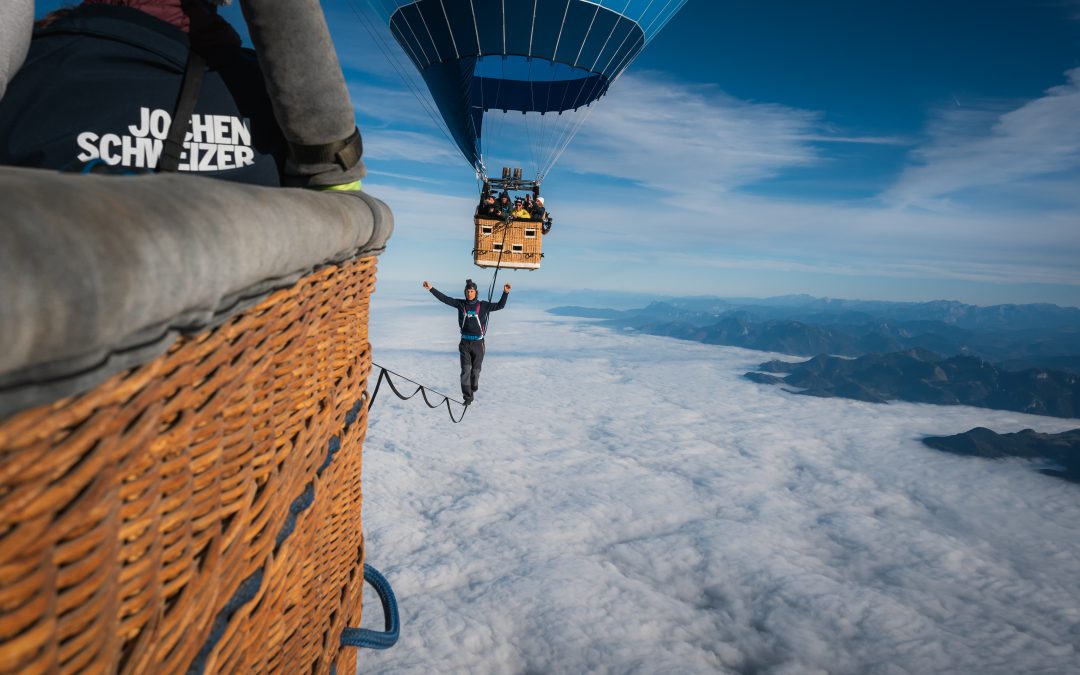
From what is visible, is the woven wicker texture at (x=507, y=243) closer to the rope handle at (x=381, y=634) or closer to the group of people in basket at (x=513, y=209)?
the group of people in basket at (x=513, y=209)

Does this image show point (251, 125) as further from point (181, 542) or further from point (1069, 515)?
point (1069, 515)

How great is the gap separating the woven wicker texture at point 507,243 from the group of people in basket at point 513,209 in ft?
0.63

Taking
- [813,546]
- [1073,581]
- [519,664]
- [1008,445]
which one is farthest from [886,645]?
[1008,445]

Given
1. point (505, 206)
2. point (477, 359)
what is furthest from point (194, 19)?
point (505, 206)

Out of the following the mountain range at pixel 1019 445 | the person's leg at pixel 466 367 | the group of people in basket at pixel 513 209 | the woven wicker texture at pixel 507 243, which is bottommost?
the mountain range at pixel 1019 445

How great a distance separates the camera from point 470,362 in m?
15.3

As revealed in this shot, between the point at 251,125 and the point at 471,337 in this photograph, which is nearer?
the point at 251,125

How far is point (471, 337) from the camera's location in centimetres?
1443

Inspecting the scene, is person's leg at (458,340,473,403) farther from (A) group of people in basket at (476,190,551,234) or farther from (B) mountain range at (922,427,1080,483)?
(B) mountain range at (922,427,1080,483)

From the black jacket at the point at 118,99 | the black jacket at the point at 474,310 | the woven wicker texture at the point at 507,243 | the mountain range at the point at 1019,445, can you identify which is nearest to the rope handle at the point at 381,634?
the black jacket at the point at 118,99

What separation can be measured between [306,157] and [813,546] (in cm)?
16085

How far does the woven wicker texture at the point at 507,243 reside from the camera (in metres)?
14.3

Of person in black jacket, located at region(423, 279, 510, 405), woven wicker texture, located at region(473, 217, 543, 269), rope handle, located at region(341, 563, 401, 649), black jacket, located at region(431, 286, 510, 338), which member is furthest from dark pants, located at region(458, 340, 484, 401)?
rope handle, located at region(341, 563, 401, 649)

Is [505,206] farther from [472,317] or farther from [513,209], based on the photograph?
[472,317]
